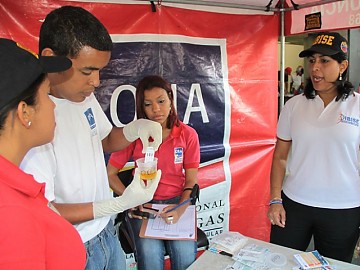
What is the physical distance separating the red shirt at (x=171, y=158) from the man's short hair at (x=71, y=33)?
0.95 meters

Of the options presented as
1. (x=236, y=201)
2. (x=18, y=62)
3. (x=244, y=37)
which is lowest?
(x=236, y=201)

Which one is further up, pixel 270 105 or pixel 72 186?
pixel 270 105

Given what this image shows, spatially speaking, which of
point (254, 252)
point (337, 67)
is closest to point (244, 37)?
point (337, 67)

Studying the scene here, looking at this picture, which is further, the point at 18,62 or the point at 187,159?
the point at 187,159

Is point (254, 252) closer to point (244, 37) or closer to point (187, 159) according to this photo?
point (187, 159)

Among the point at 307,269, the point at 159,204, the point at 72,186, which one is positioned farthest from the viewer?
the point at 159,204

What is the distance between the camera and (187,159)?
208 cm

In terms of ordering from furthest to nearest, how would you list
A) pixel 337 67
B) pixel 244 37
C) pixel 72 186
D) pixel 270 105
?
pixel 270 105 → pixel 244 37 → pixel 337 67 → pixel 72 186

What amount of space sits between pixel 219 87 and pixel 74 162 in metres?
1.60

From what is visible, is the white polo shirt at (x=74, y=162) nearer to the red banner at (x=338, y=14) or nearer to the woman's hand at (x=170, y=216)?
the woman's hand at (x=170, y=216)

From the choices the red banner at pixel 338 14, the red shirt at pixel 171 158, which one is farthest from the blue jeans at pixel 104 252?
the red banner at pixel 338 14

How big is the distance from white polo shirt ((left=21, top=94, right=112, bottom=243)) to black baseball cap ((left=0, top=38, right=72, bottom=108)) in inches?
17.6

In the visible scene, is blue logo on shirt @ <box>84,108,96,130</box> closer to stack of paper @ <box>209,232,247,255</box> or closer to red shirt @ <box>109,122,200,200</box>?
red shirt @ <box>109,122,200,200</box>

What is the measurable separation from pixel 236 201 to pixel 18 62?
233cm
